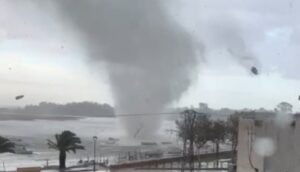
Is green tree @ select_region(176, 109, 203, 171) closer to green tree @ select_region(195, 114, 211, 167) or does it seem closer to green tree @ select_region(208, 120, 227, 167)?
green tree @ select_region(195, 114, 211, 167)

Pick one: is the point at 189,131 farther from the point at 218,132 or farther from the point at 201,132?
the point at 218,132

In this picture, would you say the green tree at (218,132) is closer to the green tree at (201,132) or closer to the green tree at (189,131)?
the green tree at (201,132)

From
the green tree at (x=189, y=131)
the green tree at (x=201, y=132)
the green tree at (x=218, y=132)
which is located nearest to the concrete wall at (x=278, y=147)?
the green tree at (x=189, y=131)

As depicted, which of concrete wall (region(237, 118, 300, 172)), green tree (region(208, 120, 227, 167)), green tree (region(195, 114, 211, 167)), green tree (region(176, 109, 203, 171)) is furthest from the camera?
green tree (region(208, 120, 227, 167))

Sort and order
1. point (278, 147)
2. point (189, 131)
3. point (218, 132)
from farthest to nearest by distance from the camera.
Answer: point (218, 132)
point (189, 131)
point (278, 147)

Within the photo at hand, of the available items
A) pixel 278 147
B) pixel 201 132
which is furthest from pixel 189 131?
pixel 201 132

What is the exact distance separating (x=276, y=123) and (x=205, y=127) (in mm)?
55070

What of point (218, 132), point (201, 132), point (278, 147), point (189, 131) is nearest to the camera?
point (278, 147)

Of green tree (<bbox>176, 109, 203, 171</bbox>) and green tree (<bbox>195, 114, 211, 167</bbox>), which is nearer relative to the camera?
green tree (<bbox>176, 109, 203, 171</bbox>)

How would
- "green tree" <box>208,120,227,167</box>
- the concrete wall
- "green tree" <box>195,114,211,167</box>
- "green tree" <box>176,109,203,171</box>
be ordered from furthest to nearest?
"green tree" <box>208,120,227,167</box>
"green tree" <box>195,114,211,167</box>
"green tree" <box>176,109,203,171</box>
the concrete wall

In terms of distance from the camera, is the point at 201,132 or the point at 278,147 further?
the point at 201,132

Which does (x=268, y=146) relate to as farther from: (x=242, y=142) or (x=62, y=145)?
(x=62, y=145)

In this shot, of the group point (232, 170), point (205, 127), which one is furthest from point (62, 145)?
point (232, 170)

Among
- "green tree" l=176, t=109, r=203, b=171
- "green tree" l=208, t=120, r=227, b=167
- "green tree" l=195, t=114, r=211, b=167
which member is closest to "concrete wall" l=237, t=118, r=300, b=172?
"green tree" l=176, t=109, r=203, b=171
